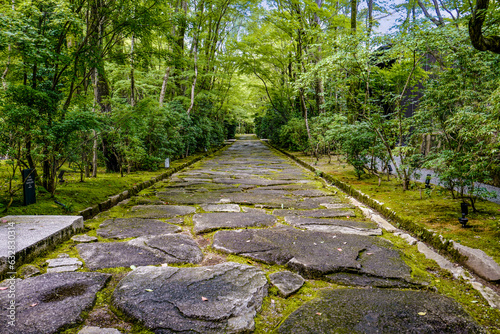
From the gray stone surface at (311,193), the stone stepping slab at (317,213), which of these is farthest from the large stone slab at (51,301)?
the gray stone surface at (311,193)

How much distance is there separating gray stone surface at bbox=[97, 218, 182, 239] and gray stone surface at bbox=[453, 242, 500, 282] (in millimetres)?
2857

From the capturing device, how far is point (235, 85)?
21078mm

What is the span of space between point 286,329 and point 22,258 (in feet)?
7.08

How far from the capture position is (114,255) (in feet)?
8.89

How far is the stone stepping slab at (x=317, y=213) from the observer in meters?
4.22

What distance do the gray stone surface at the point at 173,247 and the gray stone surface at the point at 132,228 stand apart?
212mm

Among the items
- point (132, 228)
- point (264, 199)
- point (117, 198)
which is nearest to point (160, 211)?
point (132, 228)

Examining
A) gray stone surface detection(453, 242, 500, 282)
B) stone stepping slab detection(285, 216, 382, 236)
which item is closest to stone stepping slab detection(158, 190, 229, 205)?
stone stepping slab detection(285, 216, 382, 236)

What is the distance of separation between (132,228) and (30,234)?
1.00 metres

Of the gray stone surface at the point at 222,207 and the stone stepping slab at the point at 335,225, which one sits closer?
the stone stepping slab at the point at 335,225

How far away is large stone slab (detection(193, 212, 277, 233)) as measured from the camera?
3.66m

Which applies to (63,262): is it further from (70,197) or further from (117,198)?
(117,198)

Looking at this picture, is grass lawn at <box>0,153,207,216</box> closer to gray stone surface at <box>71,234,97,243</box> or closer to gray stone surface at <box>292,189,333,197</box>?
gray stone surface at <box>71,234,97,243</box>

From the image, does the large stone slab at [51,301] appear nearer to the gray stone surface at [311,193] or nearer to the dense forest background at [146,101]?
the dense forest background at [146,101]
